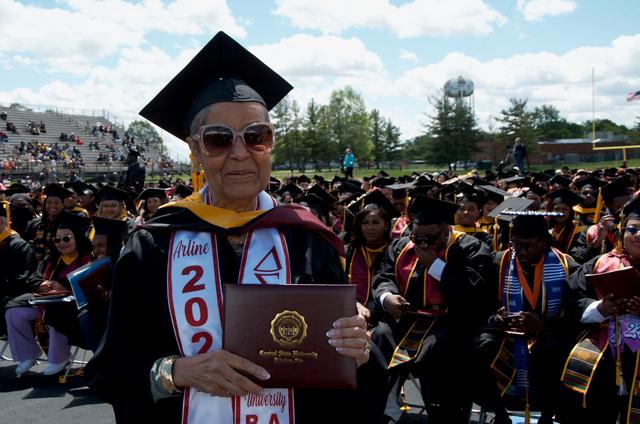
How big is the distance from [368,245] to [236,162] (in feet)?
13.2

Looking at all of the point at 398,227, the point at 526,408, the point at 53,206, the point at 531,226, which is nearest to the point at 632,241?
the point at 531,226

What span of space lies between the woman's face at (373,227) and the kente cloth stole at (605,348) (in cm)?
206

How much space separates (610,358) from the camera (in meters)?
4.04

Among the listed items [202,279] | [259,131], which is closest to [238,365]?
[202,279]

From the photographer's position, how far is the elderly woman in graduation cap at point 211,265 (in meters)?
1.73

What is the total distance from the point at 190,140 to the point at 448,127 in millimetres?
42658

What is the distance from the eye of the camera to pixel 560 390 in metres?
4.16

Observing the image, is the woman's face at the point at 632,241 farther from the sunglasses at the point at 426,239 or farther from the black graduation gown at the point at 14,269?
the black graduation gown at the point at 14,269

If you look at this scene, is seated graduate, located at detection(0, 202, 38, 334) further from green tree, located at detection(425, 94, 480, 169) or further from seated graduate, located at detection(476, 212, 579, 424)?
green tree, located at detection(425, 94, 480, 169)

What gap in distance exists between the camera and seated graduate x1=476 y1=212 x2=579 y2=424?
4270 millimetres

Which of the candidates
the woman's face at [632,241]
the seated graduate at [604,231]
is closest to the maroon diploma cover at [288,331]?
the woman's face at [632,241]

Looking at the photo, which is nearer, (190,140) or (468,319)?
(190,140)

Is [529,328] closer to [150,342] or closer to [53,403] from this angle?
[150,342]

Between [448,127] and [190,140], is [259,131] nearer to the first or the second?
[190,140]
